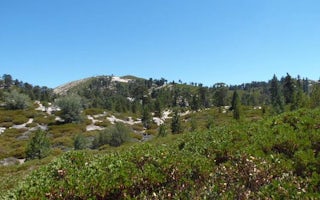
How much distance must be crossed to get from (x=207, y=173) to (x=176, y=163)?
0.92m

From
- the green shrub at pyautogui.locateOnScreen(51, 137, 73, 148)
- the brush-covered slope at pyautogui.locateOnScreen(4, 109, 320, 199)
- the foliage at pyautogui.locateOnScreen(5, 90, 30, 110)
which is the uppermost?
the foliage at pyautogui.locateOnScreen(5, 90, 30, 110)

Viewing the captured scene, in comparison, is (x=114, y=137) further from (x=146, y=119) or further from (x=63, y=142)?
(x=146, y=119)

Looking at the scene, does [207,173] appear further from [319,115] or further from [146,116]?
[146,116]

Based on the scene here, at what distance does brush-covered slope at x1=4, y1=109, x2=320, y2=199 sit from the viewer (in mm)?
7723

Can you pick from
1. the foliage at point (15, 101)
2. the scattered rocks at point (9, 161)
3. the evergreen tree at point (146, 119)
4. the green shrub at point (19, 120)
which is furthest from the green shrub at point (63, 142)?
the foliage at point (15, 101)

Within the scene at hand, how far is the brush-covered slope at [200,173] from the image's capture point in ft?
25.3

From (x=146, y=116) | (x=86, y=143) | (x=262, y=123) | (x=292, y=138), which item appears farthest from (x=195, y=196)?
(x=146, y=116)

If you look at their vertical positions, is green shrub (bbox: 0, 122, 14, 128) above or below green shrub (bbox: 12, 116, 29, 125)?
below

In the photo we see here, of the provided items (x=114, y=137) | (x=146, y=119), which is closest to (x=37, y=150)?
(x=114, y=137)

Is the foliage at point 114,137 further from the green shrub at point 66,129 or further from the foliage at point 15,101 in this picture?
the foliage at point 15,101

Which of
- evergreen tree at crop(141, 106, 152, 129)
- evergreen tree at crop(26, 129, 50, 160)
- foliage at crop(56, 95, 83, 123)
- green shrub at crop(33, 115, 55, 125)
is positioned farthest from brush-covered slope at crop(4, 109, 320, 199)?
evergreen tree at crop(141, 106, 152, 129)

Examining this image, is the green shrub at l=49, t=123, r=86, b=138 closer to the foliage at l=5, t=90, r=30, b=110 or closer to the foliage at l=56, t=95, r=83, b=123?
the foliage at l=56, t=95, r=83, b=123

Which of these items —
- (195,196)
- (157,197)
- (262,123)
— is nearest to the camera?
(195,196)

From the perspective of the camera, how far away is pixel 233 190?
753 centimetres
